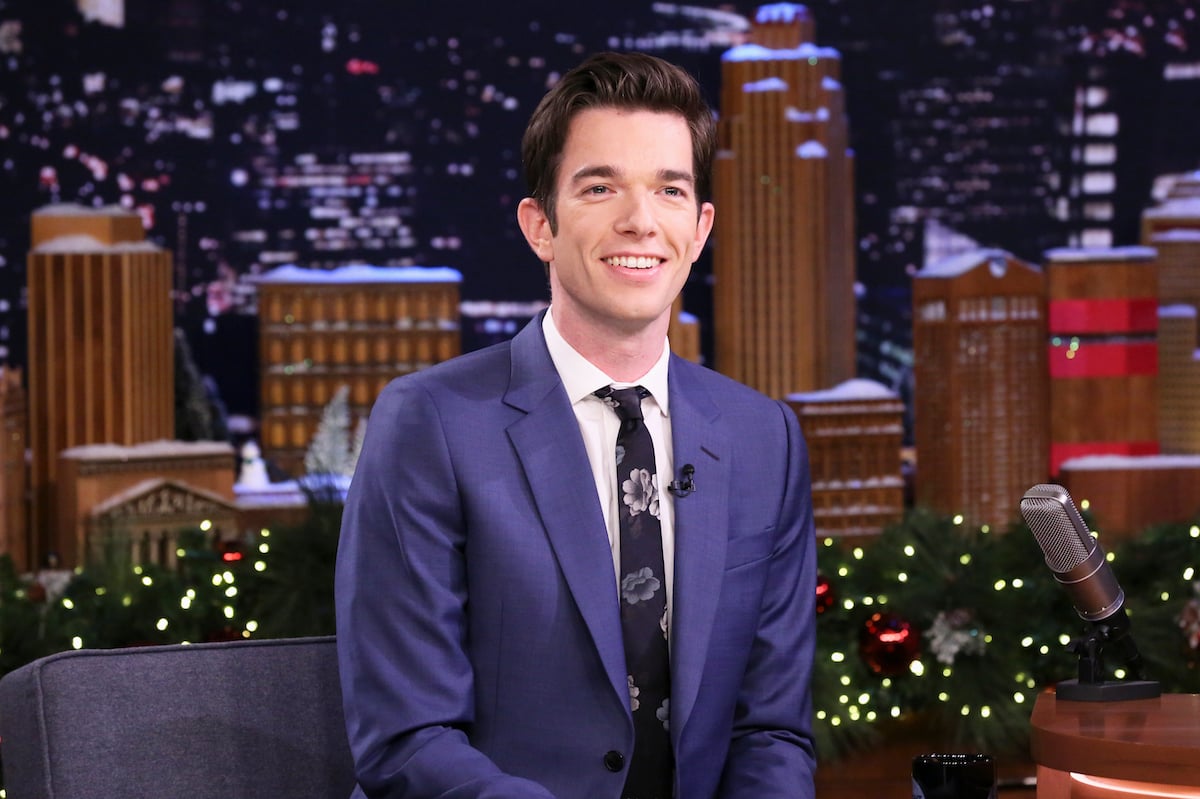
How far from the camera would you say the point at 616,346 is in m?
1.73

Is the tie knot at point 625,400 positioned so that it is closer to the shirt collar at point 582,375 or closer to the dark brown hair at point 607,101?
the shirt collar at point 582,375

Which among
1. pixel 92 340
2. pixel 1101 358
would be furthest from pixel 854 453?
pixel 92 340

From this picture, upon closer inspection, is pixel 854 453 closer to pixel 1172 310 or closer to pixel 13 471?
pixel 1172 310

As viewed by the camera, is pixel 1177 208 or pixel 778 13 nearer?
pixel 778 13

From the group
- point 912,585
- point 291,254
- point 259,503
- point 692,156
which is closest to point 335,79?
point 291,254

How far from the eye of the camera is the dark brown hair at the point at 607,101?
1676mm

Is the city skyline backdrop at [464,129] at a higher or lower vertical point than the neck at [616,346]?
higher

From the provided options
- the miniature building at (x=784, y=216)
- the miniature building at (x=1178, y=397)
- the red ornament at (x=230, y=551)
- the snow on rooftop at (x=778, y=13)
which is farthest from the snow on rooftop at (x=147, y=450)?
the miniature building at (x=1178, y=397)

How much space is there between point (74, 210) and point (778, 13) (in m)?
2.37

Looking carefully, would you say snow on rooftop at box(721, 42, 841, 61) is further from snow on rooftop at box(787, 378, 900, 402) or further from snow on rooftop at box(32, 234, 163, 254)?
snow on rooftop at box(32, 234, 163, 254)

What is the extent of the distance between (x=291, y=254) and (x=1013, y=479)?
2.51 m

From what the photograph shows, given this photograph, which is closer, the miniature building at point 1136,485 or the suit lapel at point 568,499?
the suit lapel at point 568,499

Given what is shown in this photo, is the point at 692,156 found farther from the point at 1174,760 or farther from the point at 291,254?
the point at 291,254

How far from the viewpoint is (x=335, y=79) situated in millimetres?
4938
